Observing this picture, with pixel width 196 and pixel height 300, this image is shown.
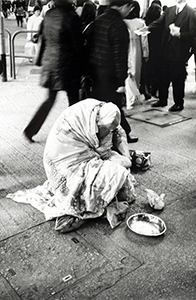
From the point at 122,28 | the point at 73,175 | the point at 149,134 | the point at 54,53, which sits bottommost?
the point at 149,134

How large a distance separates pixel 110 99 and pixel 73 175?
1722 mm

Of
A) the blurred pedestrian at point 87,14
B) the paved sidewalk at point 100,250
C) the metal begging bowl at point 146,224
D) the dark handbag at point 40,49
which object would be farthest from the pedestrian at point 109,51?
the metal begging bowl at point 146,224

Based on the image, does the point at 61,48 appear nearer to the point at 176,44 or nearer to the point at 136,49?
the point at 136,49

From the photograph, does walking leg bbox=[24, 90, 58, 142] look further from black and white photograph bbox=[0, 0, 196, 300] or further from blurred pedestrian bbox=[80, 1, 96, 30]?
blurred pedestrian bbox=[80, 1, 96, 30]

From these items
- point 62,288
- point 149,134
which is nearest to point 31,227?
point 62,288

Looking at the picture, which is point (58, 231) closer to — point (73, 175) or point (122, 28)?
point (73, 175)

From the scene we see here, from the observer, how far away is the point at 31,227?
310 centimetres

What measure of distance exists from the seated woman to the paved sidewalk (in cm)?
12

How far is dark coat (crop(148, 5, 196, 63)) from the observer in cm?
588

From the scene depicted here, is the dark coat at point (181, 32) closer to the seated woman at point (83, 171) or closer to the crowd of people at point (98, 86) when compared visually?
the crowd of people at point (98, 86)

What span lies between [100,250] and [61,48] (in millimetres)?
2460

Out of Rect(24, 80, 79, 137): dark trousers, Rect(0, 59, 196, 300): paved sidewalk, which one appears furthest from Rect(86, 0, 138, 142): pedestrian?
Rect(0, 59, 196, 300): paved sidewalk

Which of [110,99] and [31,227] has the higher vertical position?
[110,99]

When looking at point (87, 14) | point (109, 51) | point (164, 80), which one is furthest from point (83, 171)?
point (164, 80)
